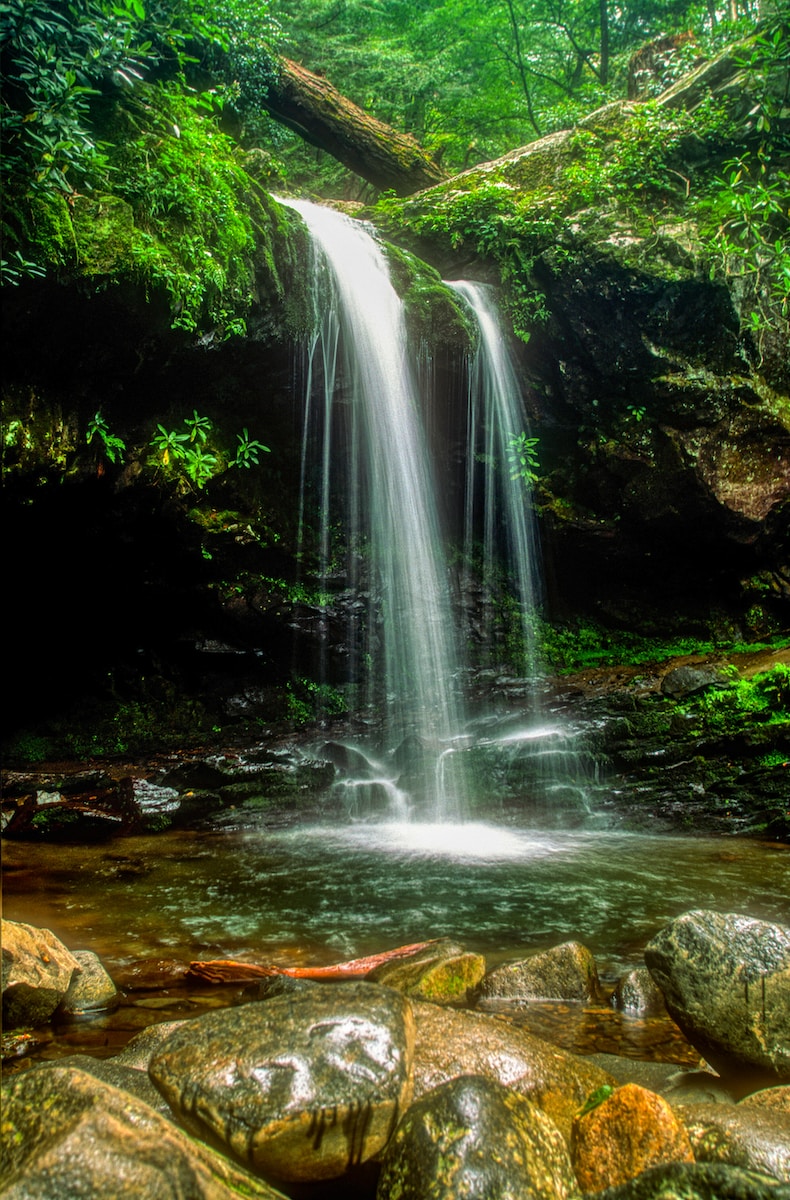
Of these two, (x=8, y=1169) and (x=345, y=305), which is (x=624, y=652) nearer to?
(x=345, y=305)

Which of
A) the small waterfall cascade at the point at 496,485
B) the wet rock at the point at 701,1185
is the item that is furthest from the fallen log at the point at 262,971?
the small waterfall cascade at the point at 496,485

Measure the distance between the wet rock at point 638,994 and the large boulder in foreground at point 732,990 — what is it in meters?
0.43

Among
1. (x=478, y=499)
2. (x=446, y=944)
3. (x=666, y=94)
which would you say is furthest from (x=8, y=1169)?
(x=666, y=94)

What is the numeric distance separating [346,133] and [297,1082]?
48.2ft

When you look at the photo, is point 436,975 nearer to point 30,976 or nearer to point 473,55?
point 30,976

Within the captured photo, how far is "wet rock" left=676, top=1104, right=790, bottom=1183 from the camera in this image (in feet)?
5.99

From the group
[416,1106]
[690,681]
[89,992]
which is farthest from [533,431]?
[416,1106]

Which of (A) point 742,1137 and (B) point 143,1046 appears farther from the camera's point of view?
(B) point 143,1046

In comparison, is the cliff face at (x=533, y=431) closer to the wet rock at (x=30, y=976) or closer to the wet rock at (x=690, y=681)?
the wet rock at (x=690, y=681)

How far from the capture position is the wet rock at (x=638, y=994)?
323 cm

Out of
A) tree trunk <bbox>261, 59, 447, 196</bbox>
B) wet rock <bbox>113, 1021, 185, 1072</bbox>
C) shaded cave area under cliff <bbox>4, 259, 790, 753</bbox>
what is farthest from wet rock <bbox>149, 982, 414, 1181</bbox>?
tree trunk <bbox>261, 59, 447, 196</bbox>

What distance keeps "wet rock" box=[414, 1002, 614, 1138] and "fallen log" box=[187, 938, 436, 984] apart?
1104 mm

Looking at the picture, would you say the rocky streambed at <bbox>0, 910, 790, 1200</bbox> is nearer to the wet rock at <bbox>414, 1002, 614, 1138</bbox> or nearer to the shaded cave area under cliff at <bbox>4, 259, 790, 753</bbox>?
the wet rock at <bbox>414, 1002, 614, 1138</bbox>

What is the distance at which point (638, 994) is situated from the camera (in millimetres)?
3275
